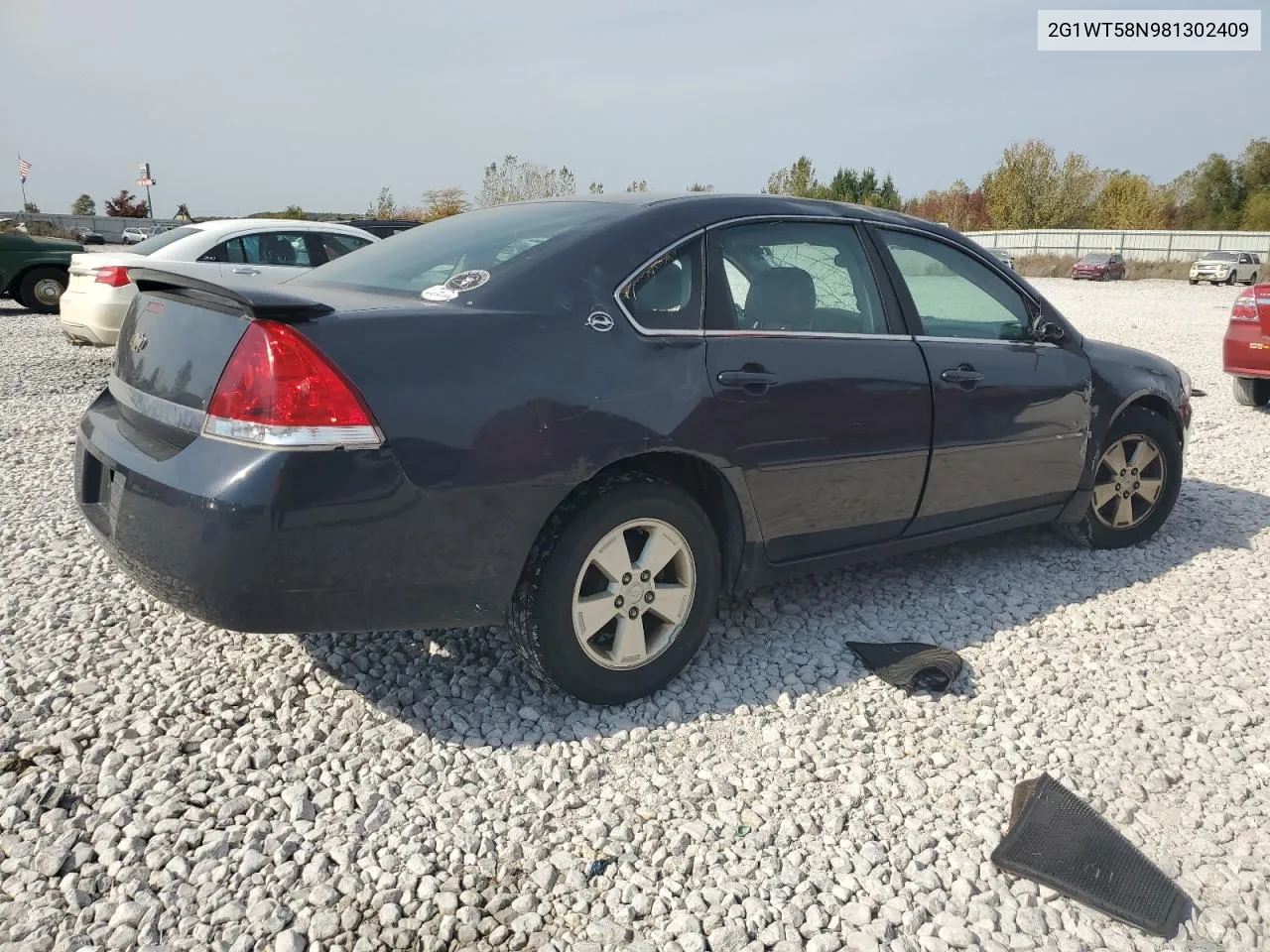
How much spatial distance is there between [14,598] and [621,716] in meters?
2.56

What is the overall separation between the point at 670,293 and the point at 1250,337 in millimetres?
7481

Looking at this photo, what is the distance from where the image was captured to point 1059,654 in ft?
11.9

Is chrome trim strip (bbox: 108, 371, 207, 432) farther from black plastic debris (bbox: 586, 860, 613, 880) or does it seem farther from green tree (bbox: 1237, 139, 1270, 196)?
green tree (bbox: 1237, 139, 1270, 196)

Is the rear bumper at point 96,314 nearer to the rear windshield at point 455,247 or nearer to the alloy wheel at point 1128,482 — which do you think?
the rear windshield at point 455,247

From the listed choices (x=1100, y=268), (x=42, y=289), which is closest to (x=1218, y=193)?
(x=1100, y=268)

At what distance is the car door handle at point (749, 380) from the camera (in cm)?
313

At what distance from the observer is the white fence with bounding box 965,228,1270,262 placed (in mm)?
46875

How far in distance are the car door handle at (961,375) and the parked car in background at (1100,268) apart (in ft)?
128

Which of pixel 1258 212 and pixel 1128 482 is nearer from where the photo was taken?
pixel 1128 482

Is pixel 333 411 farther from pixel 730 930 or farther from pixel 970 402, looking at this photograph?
pixel 970 402

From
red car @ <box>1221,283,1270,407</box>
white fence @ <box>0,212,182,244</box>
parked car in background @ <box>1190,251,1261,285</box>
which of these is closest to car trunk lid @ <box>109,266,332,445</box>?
red car @ <box>1221,283,1270,407</box>

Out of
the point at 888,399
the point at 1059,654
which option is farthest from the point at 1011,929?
the point at 888,399

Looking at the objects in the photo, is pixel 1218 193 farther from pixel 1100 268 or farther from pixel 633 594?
pixel 633 594

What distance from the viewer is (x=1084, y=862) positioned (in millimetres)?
2475
